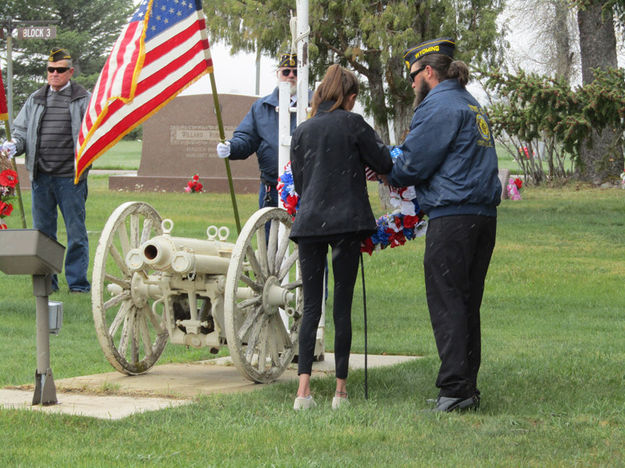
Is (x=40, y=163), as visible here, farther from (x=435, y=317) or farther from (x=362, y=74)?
(x=362, y=74)

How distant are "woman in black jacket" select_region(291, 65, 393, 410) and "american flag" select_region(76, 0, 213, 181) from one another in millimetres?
2054

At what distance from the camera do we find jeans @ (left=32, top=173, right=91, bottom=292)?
1085 cm

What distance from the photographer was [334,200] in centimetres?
592

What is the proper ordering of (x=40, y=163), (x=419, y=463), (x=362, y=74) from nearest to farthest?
(x=419, y=463) < (x=40, y=163) < (x=362, y=74)

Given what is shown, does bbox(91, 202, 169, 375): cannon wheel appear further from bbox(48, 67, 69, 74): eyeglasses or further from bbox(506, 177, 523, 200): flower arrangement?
bbox(506, 177, 523, 200): flower arrangement

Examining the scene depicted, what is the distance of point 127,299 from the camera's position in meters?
7.16

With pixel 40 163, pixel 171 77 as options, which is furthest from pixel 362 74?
pixel 171 77

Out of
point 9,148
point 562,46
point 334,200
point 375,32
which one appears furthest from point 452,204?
point 562,46

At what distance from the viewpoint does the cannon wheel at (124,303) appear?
672 cm

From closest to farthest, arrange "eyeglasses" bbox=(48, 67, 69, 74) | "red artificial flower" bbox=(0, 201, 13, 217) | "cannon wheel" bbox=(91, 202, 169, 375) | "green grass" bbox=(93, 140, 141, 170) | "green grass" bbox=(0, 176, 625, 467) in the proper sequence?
"green grass" bbox=(0, 176, 625, 467) → "cannon wheel" bbox=(91, 202, 169, 375) → "red artificial flower" bbox=(0, 201, 13, 217) → "eyeglasses" bbox=(48, 67, 69, 74) → "green grass" bbox=(93, 140, 141, 170)

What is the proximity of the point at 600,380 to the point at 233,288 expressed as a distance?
2410mm

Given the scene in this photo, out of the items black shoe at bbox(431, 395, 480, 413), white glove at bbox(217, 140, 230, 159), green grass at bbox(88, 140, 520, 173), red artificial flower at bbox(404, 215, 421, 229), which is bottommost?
black shoe at bbox(431, 395, 480, 413)

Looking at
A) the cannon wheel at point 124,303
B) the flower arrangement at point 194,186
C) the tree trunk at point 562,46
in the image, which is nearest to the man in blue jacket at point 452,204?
the cannon wheel at point 124,303

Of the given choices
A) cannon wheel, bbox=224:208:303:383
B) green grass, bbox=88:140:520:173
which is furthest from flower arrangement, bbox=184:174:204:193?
green grass, bbox=88:140:520:173
